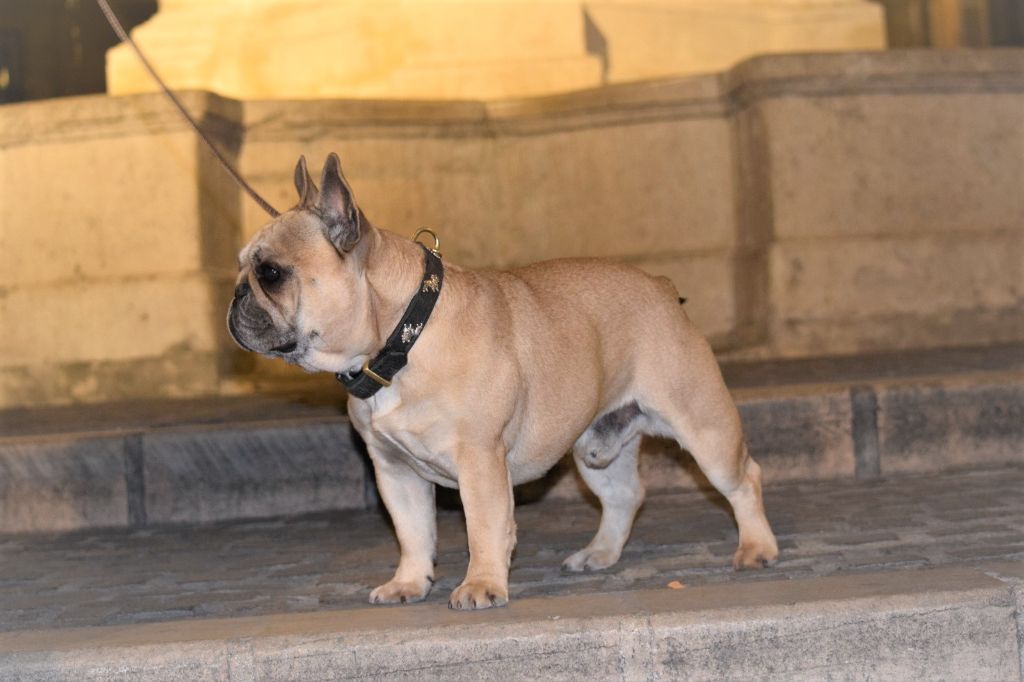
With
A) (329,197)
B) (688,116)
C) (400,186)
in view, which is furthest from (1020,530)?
(400,186)

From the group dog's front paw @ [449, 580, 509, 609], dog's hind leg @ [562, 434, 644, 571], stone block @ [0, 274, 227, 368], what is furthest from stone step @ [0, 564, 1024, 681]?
stone block @ [0, 274, 227, 368]

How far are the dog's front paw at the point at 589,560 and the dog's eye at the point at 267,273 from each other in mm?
1615

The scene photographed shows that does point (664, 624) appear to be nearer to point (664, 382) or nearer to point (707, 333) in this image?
point (664, 382)

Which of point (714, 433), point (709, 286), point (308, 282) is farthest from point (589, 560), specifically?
point (709, 286)

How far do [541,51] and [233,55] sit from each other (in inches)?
92.9

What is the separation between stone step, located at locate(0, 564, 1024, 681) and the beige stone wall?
209 inches

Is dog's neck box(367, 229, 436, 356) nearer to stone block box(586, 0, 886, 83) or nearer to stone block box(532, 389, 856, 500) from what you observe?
stone block box(532, 389, 856, 500)

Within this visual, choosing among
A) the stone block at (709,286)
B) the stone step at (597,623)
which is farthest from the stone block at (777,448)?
the stone block at (709,286)

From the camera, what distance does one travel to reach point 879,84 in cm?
901

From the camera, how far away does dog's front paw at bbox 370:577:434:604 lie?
14.6 ft

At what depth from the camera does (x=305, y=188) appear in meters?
4.20

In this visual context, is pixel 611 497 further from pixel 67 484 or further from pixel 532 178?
pixel 532 178

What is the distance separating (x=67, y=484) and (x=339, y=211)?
3257mm

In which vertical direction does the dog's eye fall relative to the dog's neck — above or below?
above
